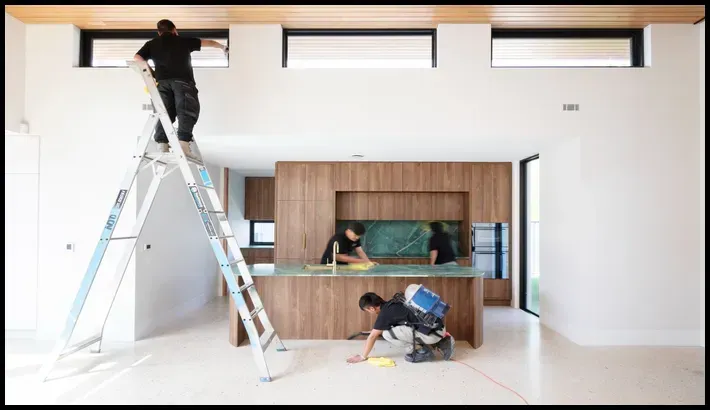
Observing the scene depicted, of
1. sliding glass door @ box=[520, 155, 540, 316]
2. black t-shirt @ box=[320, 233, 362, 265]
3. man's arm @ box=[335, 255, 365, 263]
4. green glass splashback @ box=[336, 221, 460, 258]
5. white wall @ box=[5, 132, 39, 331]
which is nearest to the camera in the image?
white wall @ box=[5, 132, 39, 331]

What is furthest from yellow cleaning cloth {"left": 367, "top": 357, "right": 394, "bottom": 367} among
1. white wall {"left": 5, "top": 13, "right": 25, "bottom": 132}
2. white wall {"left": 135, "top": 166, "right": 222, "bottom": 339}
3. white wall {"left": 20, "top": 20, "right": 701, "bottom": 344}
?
white wall {"left": 5, "top": 13, "right": 25, "bottom": 132}

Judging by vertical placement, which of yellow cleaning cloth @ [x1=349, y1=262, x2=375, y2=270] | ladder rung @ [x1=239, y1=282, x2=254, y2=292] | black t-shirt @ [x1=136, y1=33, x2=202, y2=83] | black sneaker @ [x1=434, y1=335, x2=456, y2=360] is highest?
black t-shirt @ [x1=136, y1=33, x2=202, y2=83]

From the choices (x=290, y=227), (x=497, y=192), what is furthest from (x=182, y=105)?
(x=497, y=192)

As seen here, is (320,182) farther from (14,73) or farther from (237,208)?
(14,73)

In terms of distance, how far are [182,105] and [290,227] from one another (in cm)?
325

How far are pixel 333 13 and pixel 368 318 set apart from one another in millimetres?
2939

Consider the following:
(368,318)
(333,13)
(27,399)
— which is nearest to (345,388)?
(368,318)

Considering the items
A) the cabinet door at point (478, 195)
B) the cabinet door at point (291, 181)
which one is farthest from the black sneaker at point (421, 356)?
the cabinet door at point (291, 181)

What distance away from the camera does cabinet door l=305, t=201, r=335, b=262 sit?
6.32 m

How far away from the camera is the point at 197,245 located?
6.17m

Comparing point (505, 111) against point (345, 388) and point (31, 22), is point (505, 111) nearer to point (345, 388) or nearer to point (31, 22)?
point (345, 388)

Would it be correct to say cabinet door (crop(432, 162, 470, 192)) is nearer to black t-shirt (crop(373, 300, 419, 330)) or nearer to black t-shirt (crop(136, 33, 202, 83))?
black t-shirt (crop(373, 300, 419, 330))

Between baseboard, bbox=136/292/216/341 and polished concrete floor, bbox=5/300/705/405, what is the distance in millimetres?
287

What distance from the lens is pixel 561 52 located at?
435cm
